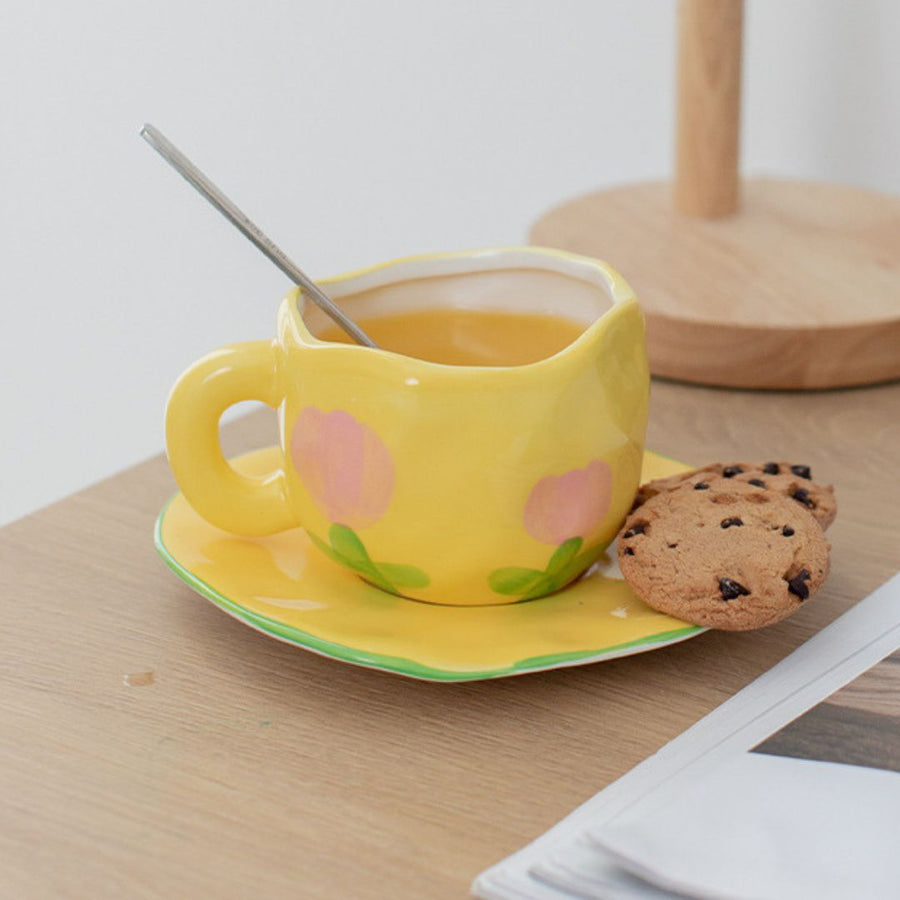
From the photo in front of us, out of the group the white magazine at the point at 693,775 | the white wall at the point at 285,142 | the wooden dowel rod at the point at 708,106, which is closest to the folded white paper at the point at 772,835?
the white magazine at the point at 693,775

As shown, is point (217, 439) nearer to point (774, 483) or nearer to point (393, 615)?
point (393, 615)

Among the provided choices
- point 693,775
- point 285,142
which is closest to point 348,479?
point 693,775

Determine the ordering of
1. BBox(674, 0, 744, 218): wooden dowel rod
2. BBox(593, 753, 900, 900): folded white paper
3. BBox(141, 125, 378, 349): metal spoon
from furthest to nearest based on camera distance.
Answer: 1. BBox(674, 0, 744, 218): wooden dowel rod
2. BBox(141, 125, 378, 349): metal spoon
3. BBox(593, 753, 900, 900): folded white paper

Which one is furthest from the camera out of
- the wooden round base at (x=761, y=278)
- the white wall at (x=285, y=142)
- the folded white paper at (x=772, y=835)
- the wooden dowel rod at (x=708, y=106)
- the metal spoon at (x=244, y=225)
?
the white wall at (x=285, y=142)

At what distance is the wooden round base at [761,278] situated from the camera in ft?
2.26

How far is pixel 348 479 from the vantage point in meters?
0.45

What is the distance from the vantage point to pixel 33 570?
0.53 m

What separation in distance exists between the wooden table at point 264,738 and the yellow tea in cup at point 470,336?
0.41ft

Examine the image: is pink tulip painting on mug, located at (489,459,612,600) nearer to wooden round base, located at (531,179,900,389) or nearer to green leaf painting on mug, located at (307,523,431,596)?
green leaf painting on mug, located at (307,523,431,596)

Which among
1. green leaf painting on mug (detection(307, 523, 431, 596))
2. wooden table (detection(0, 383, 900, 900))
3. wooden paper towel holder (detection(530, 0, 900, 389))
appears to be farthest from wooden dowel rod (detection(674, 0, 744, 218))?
green leaf painting on mug (detection(307, 523, 431, 596))

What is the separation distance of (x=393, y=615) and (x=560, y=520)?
65 millimetres

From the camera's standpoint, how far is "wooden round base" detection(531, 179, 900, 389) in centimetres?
69

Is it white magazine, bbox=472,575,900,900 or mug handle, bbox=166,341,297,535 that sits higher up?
mug handle, bbox=166,341,297,535

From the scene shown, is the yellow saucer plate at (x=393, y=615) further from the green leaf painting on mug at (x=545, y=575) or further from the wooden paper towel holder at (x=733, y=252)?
the wooden paper towel holder at (x=733, y=252)
